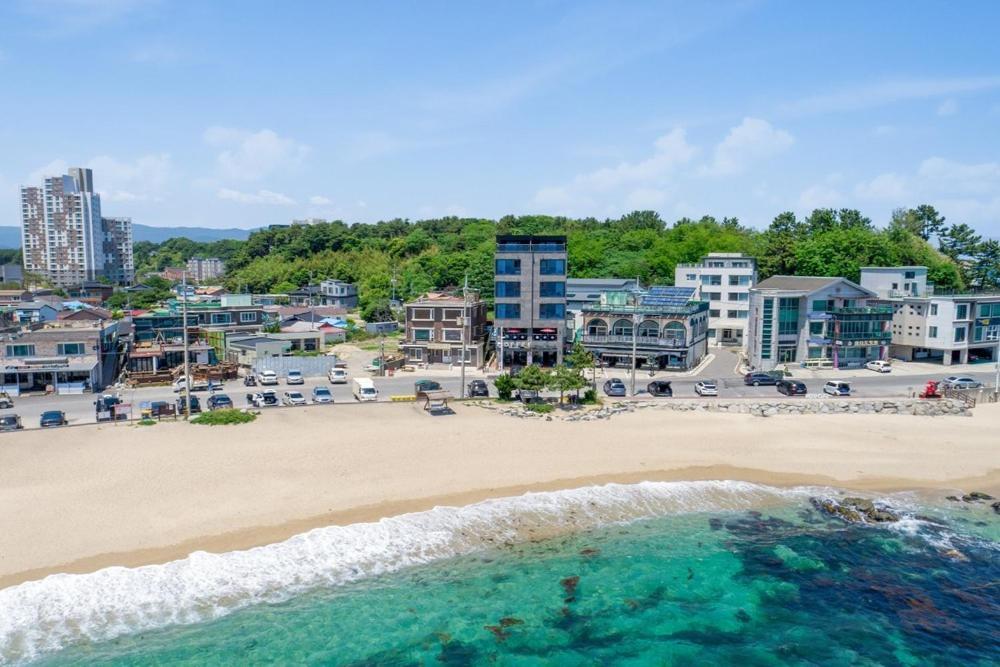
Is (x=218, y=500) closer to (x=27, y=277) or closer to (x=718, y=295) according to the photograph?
(x=718, y=295)

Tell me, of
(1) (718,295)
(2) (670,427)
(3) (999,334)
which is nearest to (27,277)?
(1) (718,295)

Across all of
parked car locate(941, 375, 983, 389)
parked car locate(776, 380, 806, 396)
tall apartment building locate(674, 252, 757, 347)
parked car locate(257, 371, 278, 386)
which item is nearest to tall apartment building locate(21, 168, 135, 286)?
parked car locate(257, 371, 278, 386)

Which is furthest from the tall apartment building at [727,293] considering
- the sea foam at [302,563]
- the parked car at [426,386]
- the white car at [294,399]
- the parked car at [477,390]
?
the white car at [294,399]

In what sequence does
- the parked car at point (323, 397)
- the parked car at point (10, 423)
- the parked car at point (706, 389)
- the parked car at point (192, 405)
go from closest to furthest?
1. the parked car at point (10, 423)
2. the parked car at point (192, 405)
3. the parked car at point (323, 397)
4. the parked car at point (706, 389)

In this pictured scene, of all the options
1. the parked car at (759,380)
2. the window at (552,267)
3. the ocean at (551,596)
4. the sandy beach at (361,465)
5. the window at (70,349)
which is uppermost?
the window at (552,267)

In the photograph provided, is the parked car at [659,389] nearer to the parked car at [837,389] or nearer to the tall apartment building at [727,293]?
the parked car at [837,389]

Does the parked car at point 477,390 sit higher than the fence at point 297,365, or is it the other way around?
the fence at point 297,365

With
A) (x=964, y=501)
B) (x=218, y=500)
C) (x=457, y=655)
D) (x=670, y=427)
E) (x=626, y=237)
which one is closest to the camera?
(x=457, y=655)
